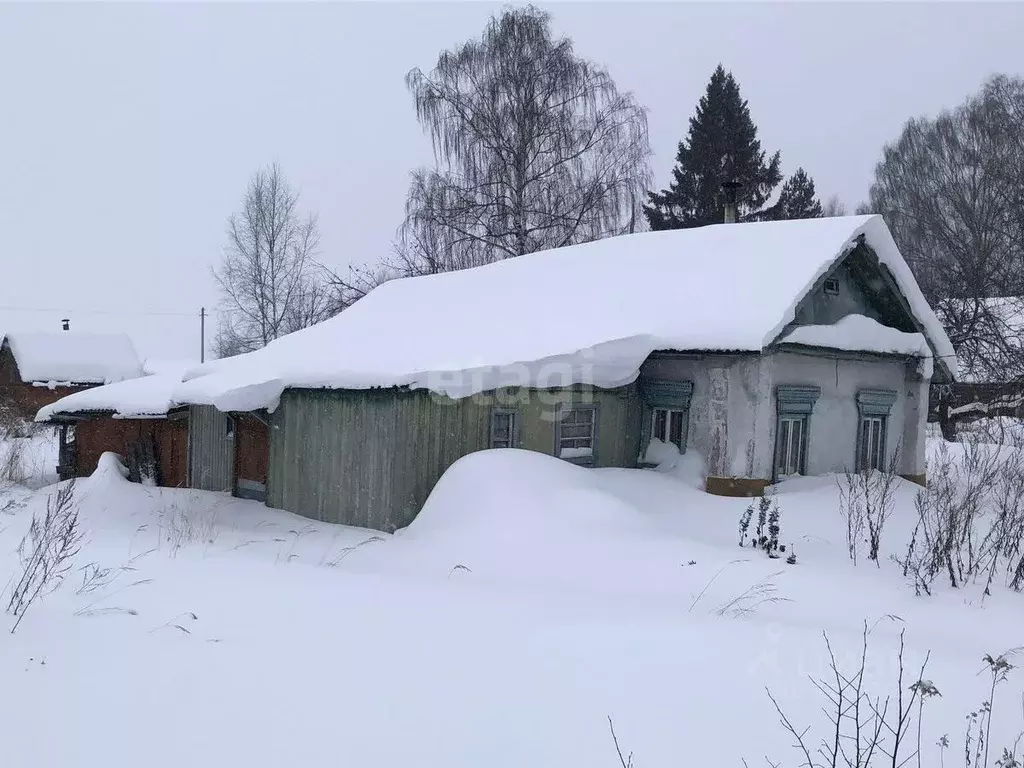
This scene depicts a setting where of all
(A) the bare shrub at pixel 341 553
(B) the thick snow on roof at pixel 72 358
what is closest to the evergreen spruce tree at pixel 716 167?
(A) the bare shrub at pixel 341 553

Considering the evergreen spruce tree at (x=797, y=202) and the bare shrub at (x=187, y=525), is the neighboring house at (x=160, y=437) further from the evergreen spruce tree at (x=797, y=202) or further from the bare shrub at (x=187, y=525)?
the evergreen spruce tree at (x=797, y=202)

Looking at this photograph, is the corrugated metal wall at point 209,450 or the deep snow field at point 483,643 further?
the corrugated metal wall at point 209,450

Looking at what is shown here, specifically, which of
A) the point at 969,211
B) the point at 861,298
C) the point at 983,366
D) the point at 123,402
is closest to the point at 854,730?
the point at 861,298

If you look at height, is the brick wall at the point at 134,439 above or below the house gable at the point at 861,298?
below

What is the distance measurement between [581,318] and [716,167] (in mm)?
19909

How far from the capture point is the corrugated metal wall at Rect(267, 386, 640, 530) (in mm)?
10656

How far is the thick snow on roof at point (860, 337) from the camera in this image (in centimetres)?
1141

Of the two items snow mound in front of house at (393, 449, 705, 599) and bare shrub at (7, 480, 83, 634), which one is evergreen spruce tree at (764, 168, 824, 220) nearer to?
snow mound in front of house at (393, 449, 705, 599)

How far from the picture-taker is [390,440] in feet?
35.3

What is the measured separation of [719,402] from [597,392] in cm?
175

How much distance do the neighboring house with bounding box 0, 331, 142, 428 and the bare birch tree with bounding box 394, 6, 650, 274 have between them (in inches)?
847

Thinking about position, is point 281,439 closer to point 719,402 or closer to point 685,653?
point 719,402

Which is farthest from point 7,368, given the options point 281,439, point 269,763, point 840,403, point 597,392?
point 269,763

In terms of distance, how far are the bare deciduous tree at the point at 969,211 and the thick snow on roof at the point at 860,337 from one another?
125 inches
